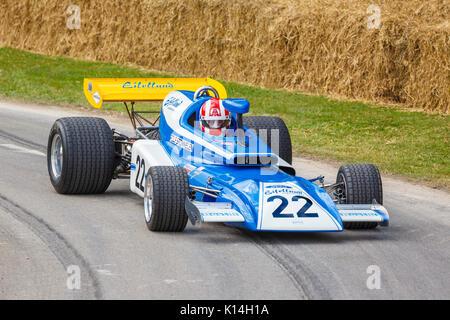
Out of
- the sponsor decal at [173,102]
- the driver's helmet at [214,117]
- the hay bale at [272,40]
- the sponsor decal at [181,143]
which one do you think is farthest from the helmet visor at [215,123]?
the hay bale at [272,40]

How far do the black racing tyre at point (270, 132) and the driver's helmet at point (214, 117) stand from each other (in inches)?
73.0

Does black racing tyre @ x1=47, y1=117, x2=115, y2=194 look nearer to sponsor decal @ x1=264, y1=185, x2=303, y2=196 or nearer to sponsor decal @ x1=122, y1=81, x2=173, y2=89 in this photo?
sponsor decal @ x1=122, y1=81, x2=173, y2=89

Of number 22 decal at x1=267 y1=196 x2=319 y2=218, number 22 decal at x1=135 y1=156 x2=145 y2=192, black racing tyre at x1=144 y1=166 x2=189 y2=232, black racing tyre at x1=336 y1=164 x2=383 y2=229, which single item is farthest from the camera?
number 22 decal at x1=135 y1=156 x2=145 y2=192

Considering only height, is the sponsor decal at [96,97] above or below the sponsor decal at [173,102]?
below

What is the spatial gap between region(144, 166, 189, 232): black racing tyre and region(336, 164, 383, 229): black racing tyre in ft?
6.03

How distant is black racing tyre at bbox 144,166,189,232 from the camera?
9.85 metres

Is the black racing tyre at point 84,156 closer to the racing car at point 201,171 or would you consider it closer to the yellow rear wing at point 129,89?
the racing car at point 201,171

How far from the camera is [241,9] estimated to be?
81.8 feet

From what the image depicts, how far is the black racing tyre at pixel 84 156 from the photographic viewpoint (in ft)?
38.9

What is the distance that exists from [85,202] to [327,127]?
27.4 ft

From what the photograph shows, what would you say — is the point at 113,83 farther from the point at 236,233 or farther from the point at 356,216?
the point at 356,216

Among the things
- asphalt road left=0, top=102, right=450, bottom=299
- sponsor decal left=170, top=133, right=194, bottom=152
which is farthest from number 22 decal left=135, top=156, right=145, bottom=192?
sponsor decal left=170, top=133, right=194, bottom=152

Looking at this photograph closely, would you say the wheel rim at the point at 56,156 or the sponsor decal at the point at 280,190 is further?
the wheel rim at the point at 56,156

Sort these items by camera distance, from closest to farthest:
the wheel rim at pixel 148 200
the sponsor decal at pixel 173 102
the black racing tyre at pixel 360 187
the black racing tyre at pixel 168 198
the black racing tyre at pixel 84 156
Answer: the black racing tyre at pixel 168 198
the wheel rim at pixel 148 200
the black racing tyre at pixel 360 187
the black racing tyre at pixel 84 156
the sponsor decal at pixel 173 102
